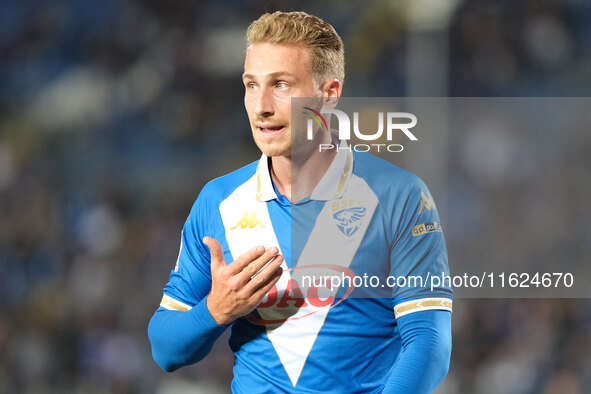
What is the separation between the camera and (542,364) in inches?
184

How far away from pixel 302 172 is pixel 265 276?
0.50 metres

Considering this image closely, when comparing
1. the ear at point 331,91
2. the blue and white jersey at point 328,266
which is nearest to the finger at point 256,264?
the blue and white jersey at point 328,266

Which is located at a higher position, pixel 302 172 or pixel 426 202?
pixel 302 172

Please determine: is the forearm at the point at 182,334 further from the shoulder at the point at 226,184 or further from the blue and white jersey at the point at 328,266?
the shoulder at the point at 226,184

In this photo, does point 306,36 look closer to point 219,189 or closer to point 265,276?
point 219,189

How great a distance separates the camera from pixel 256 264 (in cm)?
226

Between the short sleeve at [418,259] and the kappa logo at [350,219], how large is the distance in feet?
0.50

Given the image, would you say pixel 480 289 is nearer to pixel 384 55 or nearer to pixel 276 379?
pixel 276 379

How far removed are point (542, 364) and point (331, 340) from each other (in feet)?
8.91

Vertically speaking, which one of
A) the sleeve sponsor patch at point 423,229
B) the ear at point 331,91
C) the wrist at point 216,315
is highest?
the ear at point 331,91

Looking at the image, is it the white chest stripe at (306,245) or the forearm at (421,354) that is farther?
the white chest stripe at (306,245)

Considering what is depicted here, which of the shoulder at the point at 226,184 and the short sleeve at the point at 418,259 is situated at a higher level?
the shoulder at the point at 226,184

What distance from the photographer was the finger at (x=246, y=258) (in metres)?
2.26

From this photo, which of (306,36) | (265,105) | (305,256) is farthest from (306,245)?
(306,36)
